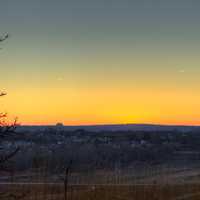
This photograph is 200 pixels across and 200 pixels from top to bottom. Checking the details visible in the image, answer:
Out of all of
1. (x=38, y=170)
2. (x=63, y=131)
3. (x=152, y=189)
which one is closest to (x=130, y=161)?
(x=38, y=170)

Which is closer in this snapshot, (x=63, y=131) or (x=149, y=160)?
(x=149, y=160)

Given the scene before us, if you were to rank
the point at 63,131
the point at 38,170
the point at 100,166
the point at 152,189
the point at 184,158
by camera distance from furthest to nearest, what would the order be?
1. the point at 63,131
2. the point at 184,158
3. the point at 100,166
4. the point at 38,170
5. the point at 152,189

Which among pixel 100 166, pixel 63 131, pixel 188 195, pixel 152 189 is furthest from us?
pixel 63 131

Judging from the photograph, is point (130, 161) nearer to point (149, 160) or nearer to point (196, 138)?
point (149, 160)

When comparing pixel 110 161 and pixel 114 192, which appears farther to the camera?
pixel 110 161

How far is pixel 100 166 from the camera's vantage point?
83.6 m

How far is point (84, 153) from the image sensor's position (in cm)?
9544

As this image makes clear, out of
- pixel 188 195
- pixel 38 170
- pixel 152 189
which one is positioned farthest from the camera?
pixel 38 170

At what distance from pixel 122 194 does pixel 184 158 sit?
228ft

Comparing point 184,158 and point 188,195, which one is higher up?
point 184,158

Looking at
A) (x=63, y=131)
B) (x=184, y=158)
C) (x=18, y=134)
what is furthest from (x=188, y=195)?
(x=63, y=131)

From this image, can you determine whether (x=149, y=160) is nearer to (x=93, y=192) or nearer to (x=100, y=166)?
(x=100, y=166)

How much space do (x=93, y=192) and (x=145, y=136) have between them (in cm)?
10001

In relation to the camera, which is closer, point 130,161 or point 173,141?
point 130,161
